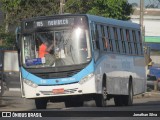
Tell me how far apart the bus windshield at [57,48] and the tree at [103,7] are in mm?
17638

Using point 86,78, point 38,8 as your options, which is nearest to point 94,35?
point 86,78

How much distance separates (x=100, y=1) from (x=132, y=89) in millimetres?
19765

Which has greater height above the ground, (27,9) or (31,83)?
(27,9)

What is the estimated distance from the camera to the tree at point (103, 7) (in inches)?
1721

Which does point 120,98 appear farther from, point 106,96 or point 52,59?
point 52,59

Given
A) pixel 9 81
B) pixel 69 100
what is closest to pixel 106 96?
pixel 69 100

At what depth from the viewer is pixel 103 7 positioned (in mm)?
50031

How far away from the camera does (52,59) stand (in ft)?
81.9

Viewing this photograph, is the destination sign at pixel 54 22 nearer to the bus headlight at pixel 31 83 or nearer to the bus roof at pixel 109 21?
the bus roof at pixel 109 21

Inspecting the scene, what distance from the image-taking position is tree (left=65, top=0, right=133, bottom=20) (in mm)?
43719

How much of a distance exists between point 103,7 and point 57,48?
83.3ft

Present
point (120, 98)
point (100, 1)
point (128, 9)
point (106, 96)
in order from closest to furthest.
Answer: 1. point (106, 96)
2. point (120, 98)
3. point (100, 1)
4. point (128, 9)

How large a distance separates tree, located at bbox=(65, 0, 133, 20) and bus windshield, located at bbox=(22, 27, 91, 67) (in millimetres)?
17638

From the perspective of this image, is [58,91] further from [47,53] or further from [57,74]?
[47,53]
